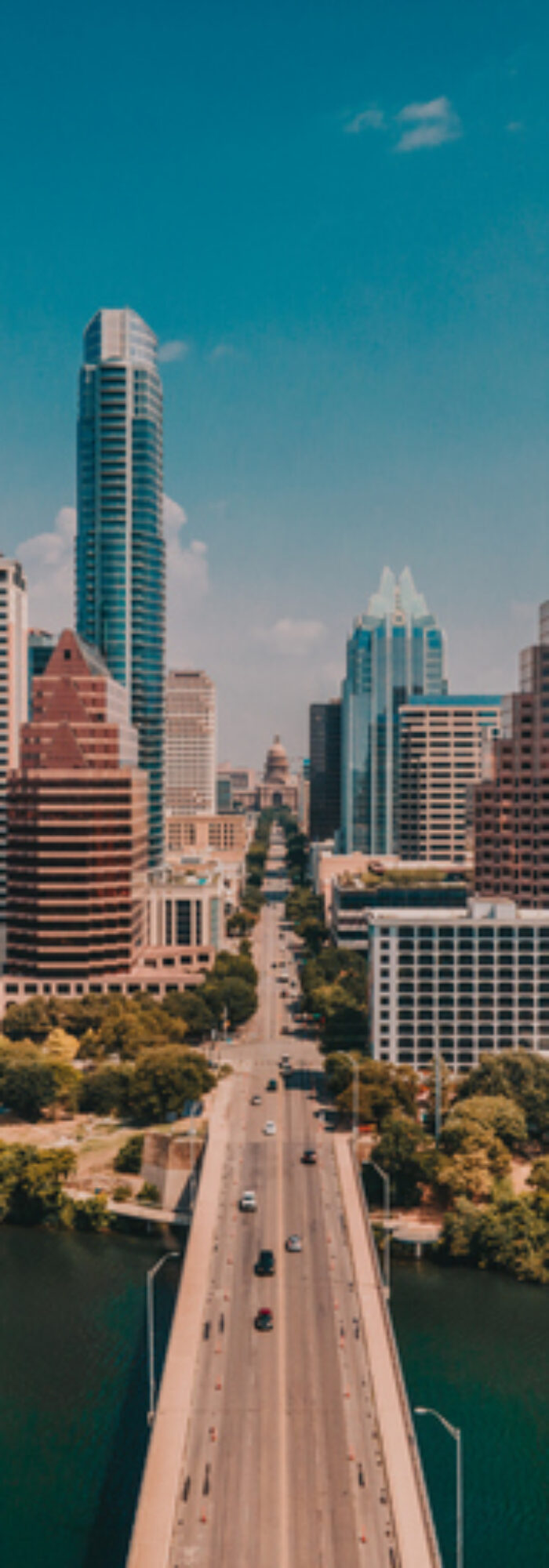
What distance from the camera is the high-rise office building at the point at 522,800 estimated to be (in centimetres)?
15800

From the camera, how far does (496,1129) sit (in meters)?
110

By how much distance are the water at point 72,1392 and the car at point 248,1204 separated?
8.51 meters

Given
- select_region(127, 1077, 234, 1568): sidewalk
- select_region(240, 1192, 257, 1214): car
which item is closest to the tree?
select_region(240, 1192, 257, 1214): car

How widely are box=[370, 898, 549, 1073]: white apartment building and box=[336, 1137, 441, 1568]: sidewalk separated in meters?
45.8

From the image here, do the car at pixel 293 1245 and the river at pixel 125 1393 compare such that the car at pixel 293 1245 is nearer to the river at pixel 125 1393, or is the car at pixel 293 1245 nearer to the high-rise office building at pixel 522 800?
the river at pixel 125 1393

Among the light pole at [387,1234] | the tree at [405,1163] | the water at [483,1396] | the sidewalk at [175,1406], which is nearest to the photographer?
the sidewalk at [175,1406]

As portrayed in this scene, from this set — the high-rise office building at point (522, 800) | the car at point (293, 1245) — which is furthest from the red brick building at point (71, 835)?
the car at point (293, 1245)

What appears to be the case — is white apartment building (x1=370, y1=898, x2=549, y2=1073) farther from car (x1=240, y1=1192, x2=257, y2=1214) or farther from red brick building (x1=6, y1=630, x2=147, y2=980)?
red brick building (x1=6, y1=630, x2=147, y2=980)

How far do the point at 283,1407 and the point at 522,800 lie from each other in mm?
108577

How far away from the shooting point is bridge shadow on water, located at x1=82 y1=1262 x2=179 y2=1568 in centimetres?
5941

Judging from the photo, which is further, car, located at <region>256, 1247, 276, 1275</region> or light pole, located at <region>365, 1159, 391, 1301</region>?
light pole, located at <region>365, 1159, 391, 1301</region>

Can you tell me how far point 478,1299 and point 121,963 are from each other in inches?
3401

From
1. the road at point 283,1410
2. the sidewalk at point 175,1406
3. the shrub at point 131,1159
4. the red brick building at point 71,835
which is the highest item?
the red brick building at point 71,835

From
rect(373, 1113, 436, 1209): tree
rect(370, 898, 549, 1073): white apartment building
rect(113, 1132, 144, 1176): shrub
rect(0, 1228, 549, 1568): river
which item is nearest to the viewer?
rect(0, 1228, 549, 1568): river
